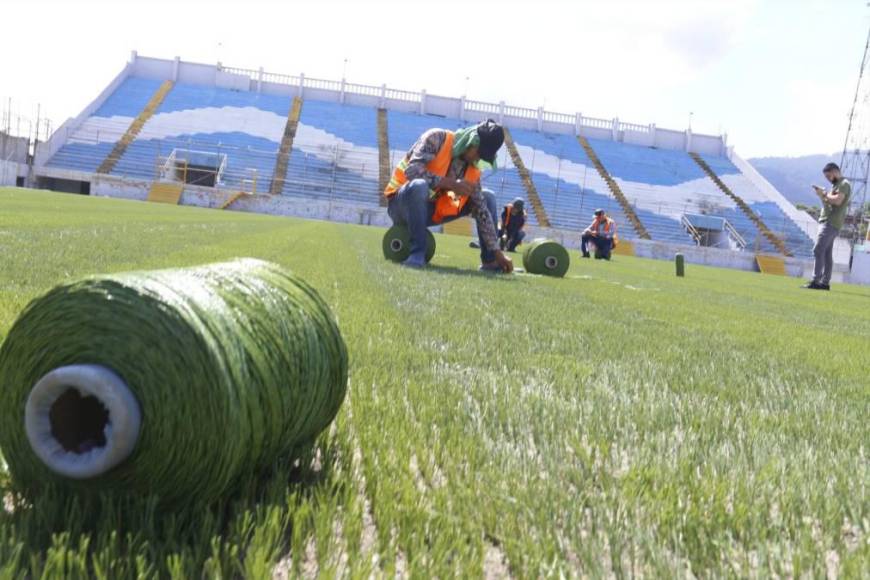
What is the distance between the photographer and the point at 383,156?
40.6 m

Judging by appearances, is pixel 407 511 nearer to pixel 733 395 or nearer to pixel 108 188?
pixel 733 395

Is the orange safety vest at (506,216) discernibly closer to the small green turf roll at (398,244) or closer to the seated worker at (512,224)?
the seated worker at (512,224)

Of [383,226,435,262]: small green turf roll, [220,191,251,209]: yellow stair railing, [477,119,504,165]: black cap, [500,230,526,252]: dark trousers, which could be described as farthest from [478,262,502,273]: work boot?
[220,191,251,209]: yellow stair railing

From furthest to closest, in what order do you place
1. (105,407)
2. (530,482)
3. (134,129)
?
(134,129) → (530,482) → (105,407)

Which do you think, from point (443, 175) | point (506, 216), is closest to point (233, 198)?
point (506, 216)

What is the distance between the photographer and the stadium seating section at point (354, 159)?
3719 centimetres

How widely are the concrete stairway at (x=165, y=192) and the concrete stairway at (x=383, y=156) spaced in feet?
33.0

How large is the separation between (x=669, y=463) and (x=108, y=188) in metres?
36.0

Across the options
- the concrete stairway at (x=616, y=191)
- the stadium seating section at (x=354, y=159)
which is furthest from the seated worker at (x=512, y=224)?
the concrete stairway at (x=616, y=191)

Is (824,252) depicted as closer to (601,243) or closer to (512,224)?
(601,243)

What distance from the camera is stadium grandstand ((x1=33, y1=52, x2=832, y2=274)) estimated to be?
35062 millimetres

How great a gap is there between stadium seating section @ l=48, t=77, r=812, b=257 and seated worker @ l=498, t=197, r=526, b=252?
1901cm

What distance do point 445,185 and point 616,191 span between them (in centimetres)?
3556

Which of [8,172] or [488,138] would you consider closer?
[488,138]
